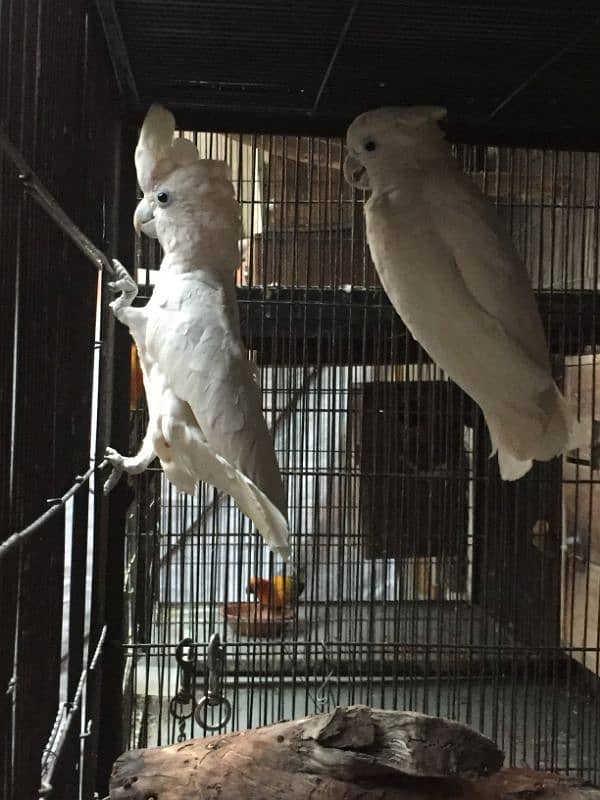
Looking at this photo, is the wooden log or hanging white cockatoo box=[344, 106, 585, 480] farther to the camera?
hanging white cockatoo box=[344, 106, 585, 480]

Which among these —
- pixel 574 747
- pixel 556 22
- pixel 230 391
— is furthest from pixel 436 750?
pixel 574 747

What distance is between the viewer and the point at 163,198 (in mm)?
1141

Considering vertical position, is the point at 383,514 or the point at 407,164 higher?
the point at 407,164

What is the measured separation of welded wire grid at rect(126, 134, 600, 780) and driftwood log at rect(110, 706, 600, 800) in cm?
51

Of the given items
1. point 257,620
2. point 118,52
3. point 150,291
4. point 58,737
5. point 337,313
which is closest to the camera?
point 58,737

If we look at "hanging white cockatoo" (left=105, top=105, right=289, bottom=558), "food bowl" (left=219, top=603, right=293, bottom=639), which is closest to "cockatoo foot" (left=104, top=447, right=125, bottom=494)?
"hanging white cockatoo" (left=105, top=105, right=289, bottom=558)

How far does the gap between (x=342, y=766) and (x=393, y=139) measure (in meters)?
0.88

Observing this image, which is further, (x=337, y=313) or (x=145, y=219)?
(x=337, y=313)

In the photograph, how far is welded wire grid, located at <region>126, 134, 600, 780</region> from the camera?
1778 mm

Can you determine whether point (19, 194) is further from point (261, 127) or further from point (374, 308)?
point (374, 308)

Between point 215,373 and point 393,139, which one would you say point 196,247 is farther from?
point 393,139

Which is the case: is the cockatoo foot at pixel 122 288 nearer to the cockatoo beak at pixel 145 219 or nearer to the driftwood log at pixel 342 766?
the cockatoo beak at pixel 145 219

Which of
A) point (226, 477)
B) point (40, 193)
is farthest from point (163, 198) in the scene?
point (40, 193)

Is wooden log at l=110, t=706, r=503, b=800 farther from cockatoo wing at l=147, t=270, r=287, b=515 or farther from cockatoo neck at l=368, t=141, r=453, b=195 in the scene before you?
cockatoo neck at l=368, t=141, r=453, b=195
